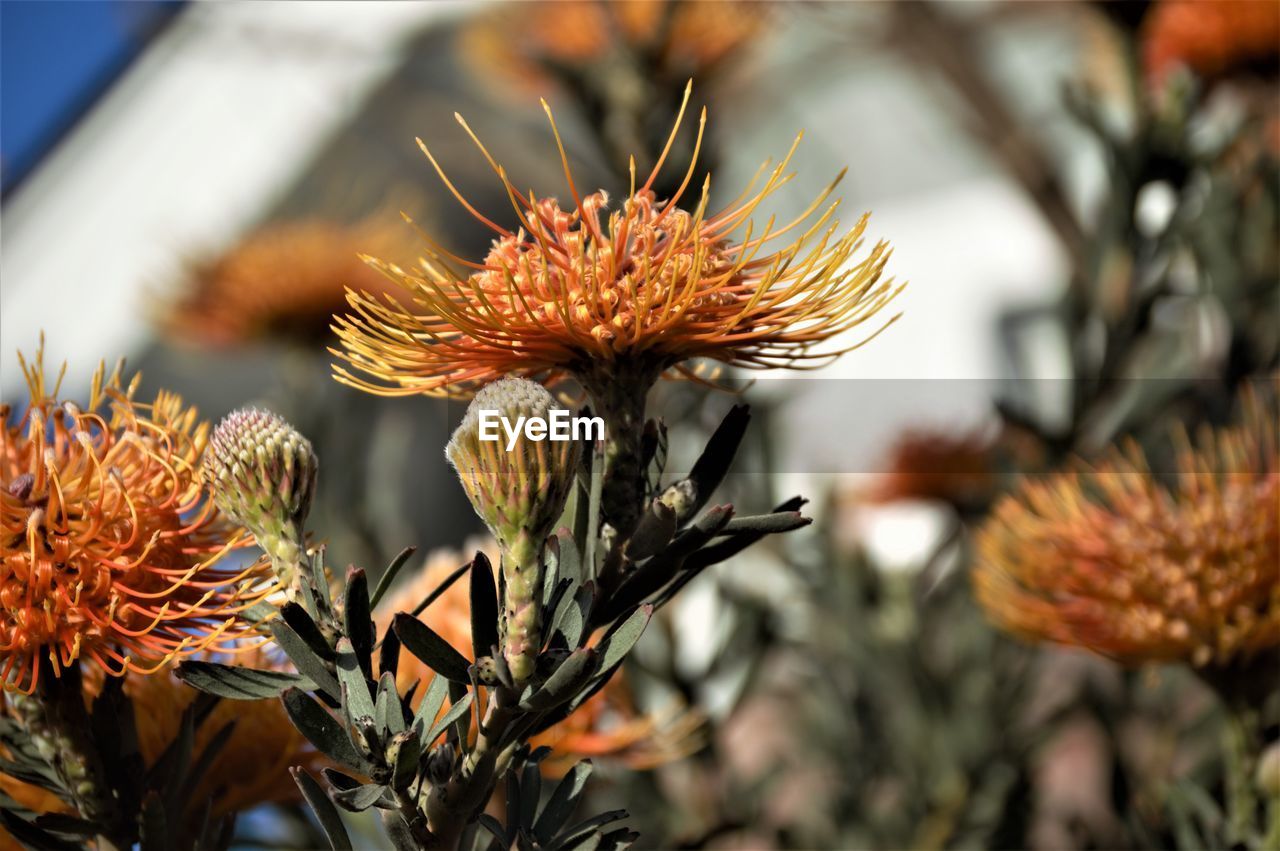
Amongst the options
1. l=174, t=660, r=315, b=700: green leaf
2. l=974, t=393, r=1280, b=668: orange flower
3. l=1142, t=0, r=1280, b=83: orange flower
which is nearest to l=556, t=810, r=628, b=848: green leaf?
l=174, t=660, r=315, b=700: green leaf

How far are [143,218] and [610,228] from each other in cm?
247

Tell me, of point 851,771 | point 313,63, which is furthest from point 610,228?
point 313,63

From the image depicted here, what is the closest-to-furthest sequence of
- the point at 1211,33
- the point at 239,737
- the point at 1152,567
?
1. the point at 239,737
2. the point at 1152,567
3. the point at 1211,33

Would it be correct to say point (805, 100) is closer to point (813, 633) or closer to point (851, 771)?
point (813, 633)

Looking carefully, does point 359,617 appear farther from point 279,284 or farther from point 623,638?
point 279,284

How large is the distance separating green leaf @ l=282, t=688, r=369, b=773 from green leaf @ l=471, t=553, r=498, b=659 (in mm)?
53

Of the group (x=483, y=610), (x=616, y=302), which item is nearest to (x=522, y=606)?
(x=483, y=610)

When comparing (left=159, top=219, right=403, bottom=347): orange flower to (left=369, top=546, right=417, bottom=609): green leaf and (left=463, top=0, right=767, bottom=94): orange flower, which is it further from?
(left=369, top=546, right=417, bottom=609): green leaf

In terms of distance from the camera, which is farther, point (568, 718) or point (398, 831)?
point (568, 718)

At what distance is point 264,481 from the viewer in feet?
1.51

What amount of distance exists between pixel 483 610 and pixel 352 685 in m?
0.05

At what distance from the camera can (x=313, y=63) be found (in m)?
2.90

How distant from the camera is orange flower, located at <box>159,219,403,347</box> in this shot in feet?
5.01

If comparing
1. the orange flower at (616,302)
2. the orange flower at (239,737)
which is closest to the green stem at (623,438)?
the orange flower at (616,302)
